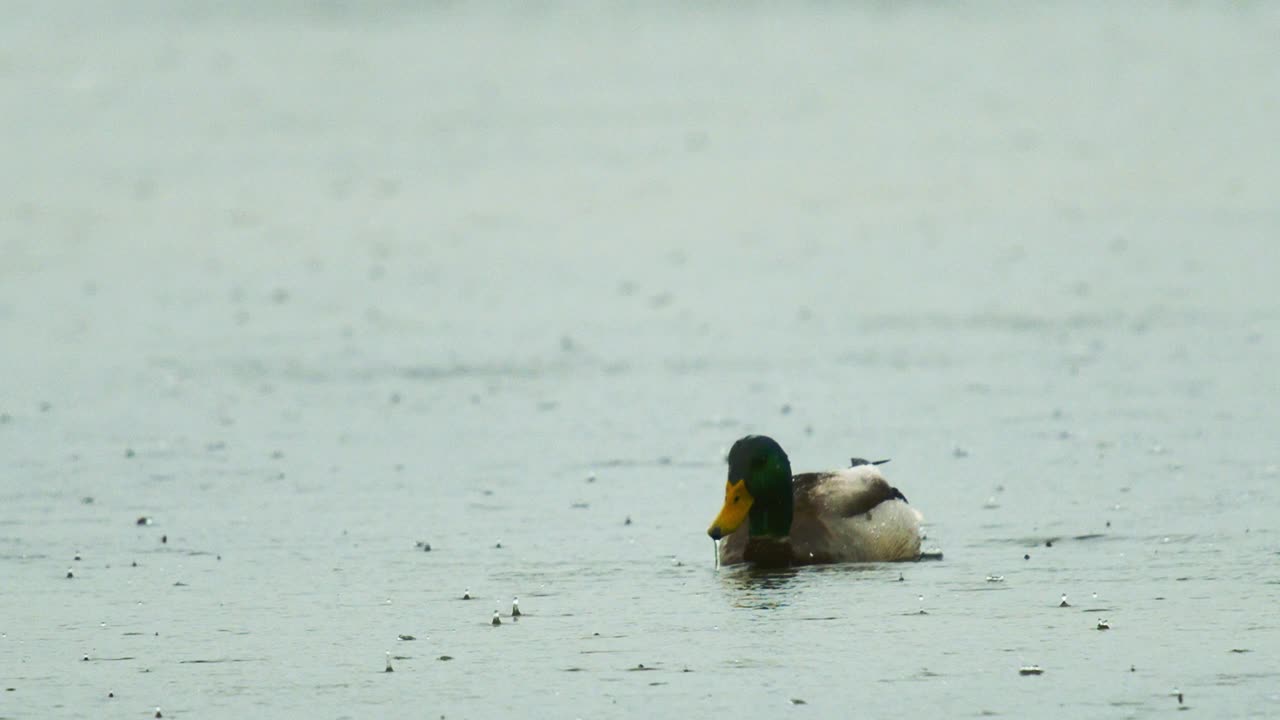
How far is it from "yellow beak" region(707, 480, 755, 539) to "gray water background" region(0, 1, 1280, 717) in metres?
0.36

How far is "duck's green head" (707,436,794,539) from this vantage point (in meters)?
12.1

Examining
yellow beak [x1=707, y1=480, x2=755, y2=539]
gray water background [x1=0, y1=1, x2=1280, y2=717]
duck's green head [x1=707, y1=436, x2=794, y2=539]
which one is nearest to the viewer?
gray water background [x1=0, y1=1, x2=1280, y2=717]

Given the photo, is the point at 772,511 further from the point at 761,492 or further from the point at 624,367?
the point at 624,367

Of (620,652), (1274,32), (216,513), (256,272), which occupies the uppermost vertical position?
(1274,32)

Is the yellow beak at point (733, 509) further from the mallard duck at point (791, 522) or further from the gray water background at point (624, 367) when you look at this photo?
the gray water background at point (624, 367)

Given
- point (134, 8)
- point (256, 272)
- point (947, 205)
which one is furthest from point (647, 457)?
point (134, 8)

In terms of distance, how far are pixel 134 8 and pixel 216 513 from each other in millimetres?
38529

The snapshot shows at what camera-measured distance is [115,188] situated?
108ft

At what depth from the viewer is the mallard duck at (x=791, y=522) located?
1195 cm

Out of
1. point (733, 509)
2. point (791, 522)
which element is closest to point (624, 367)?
point (791, 522)

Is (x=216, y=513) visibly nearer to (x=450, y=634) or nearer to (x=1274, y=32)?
(x=450, y=634)

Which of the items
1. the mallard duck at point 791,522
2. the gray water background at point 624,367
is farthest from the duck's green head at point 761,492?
the gray water background at point 624,367

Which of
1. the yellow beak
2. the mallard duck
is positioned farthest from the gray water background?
the yellow beak

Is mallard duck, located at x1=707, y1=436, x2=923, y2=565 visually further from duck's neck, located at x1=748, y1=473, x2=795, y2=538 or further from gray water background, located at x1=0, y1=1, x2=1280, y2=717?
gray water background, located at x1=0, y1=1, x2=1280, y2=717
